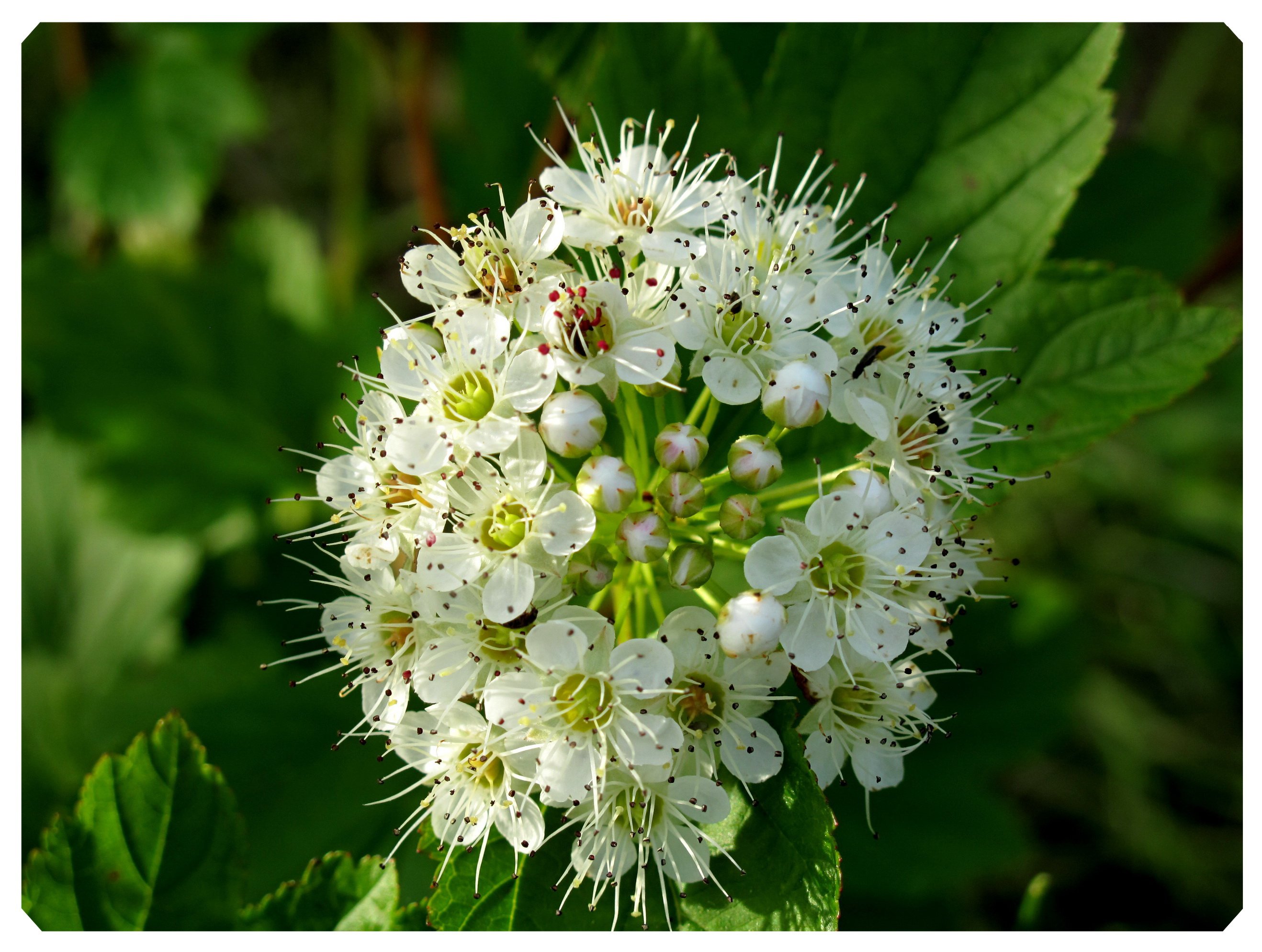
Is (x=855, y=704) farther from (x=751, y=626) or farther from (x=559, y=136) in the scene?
(x=559, y=136)

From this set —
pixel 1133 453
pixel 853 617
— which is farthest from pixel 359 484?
pixel 1133 453

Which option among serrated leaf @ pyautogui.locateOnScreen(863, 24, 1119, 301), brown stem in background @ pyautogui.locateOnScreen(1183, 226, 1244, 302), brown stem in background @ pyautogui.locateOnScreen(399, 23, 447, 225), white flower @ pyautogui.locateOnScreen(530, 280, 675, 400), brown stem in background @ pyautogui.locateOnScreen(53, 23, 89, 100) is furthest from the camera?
brown stem in background @ pyautogui.locateOnScreen(53, 23, 89, 100)

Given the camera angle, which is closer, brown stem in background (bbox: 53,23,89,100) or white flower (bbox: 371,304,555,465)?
white flower (bbox: 371,304,555,465)

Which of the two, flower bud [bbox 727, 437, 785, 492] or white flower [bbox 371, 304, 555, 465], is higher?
white flower [bbox 371, 304, 555, 465]

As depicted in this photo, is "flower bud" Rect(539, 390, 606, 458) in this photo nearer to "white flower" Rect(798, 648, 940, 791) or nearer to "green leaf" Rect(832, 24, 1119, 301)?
"white flower" Rect(798, 648, 940, 791)

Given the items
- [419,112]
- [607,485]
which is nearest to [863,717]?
[607,485]

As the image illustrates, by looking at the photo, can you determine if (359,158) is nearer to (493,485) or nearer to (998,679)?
(493,485)

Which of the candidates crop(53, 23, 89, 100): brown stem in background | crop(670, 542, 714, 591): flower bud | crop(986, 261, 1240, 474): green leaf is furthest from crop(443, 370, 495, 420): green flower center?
crop(53, 23, 89, 100): brown stem in background
